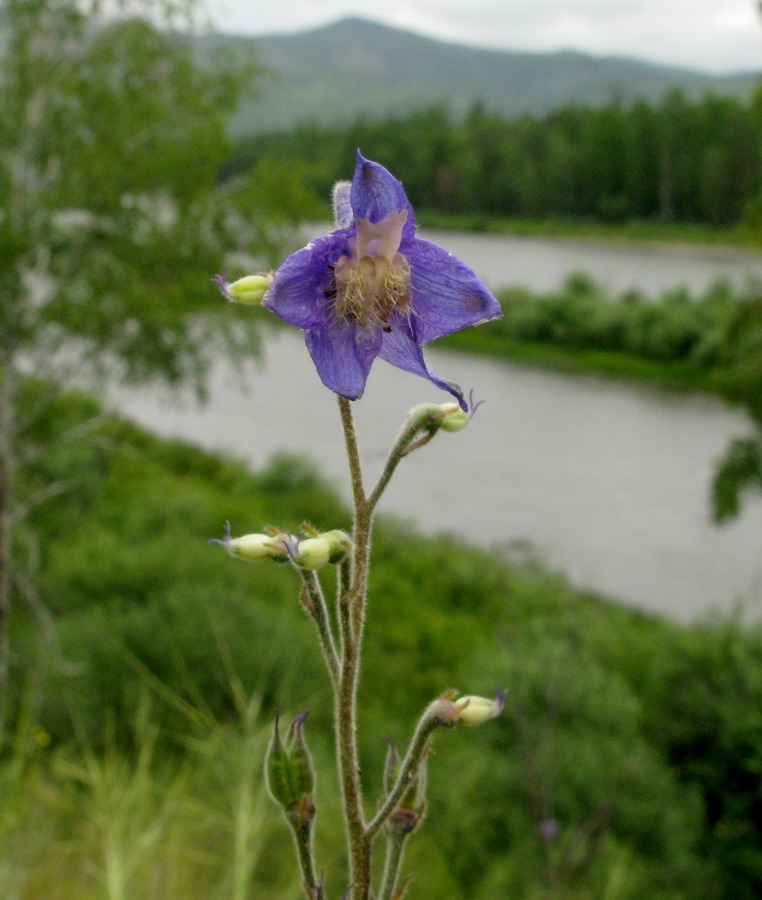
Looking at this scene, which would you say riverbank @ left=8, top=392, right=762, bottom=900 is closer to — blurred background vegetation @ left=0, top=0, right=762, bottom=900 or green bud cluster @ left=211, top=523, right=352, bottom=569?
blurred background vegetation @ left=0, top=0, right=762, bottom=900

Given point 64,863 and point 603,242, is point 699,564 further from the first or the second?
point 603,242

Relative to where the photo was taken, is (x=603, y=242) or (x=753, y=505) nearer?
(x=753, y=505)

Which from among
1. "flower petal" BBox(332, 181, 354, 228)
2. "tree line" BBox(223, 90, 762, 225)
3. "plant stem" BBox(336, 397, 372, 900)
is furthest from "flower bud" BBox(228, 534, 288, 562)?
"tree line" BBox(223, 90, 762, 225)

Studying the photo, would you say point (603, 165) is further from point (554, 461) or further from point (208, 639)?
point (208, 639)

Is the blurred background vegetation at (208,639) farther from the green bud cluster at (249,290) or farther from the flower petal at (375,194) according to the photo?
the flower petal at (375,194)

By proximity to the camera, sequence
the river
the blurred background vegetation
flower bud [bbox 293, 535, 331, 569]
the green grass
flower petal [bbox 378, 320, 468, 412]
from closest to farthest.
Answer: flower bud [bbox 293, 535, 331, 569], flower petal [bbox 378, 320, 468, 412], the blurred background vegetation, the river, the green grass

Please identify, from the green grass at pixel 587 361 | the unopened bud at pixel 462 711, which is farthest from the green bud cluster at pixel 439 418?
the green grass at pixel 587 361

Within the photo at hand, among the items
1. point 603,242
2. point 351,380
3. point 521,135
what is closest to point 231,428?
point 351,380
